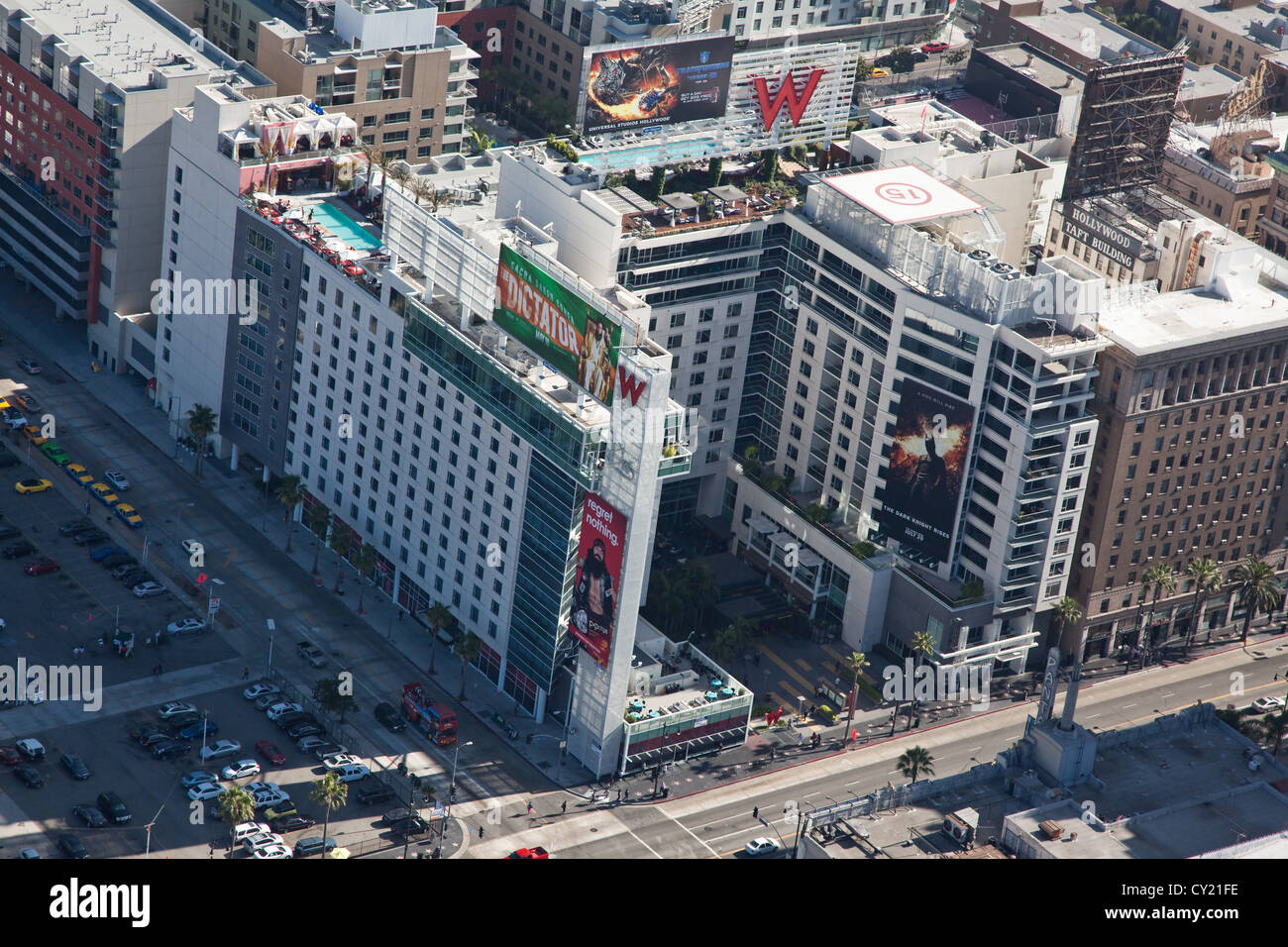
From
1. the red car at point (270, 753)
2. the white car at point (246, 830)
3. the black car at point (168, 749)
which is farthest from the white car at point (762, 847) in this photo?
the black car at point (168, 749)

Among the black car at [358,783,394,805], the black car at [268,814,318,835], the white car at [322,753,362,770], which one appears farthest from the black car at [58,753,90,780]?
the black car at [358,783,394,805]

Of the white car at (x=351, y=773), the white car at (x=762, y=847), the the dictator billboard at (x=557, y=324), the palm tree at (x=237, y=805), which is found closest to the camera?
the palm tree at (x=237, y=805)

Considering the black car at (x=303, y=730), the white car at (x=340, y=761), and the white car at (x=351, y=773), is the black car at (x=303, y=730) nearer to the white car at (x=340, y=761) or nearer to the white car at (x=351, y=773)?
the white car at (x=340, y=761)

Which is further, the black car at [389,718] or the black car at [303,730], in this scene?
the black car at [389,718]

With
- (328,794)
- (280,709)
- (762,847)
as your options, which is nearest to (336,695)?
(280,709)

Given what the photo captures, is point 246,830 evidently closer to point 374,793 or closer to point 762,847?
point 374,793

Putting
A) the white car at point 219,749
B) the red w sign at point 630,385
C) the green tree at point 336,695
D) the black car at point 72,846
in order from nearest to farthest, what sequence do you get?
1. the black car at point 72,846
2. the red w sign at point 630,385
3. the white car at point 219,749
4. the green tree at point 336,695
